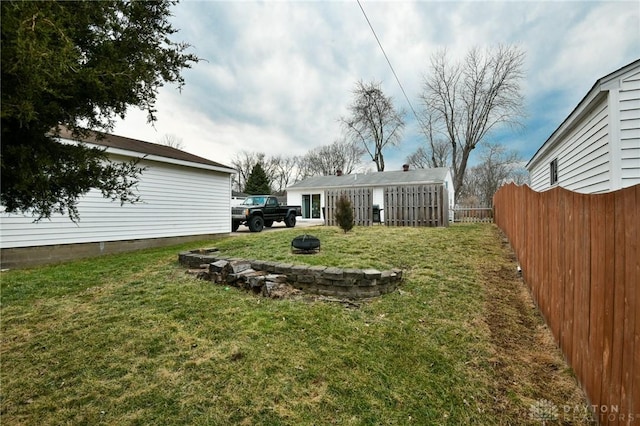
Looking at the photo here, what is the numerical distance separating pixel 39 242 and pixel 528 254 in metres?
10.5

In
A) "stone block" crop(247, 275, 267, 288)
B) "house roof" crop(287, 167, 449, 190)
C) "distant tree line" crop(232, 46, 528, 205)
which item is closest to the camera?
"stone block" crop(247, 275, 267, 288)

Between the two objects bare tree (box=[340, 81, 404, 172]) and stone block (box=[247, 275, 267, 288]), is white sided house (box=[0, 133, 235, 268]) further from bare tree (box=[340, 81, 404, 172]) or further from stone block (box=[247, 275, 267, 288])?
bare tree (box=[340, 81, 404, 172])

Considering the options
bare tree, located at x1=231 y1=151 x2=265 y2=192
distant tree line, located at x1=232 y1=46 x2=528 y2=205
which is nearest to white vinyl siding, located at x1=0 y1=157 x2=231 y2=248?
distant tree line, located at x1=232 y1=46 x2=528 y2=205

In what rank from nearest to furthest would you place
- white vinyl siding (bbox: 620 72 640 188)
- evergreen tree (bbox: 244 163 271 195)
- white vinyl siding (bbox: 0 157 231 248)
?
white vinyl siding (bbox: 620 72 640 188) < white vinyl siding (bbox: 0 157 231 248) < evergreen tree (bbox: 244 163 271 195)

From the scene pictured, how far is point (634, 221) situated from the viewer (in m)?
1.47

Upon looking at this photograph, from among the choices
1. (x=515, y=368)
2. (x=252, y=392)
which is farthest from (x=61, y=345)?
(x=515, y=368)

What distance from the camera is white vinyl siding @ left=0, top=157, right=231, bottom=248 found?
716 cm

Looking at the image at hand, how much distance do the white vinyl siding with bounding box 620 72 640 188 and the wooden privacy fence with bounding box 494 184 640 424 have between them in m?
2.92

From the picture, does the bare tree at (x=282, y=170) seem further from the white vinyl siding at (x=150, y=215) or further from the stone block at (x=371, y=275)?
the stone block at (x=371, y=275)

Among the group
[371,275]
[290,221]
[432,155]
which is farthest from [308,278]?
[432,155]

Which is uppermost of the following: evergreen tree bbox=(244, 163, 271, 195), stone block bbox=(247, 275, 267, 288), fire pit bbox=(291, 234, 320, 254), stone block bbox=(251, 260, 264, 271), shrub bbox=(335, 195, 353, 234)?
evergreen tree bbox=(244, 163, 271, 195)

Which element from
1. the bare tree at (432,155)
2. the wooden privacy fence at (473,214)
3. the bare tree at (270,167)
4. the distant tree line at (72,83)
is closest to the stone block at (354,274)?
the distant tree line at (72,83)

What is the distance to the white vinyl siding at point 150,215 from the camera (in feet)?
23.5

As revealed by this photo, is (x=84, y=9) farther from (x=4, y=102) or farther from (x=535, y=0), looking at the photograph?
(x=535, y=0)
